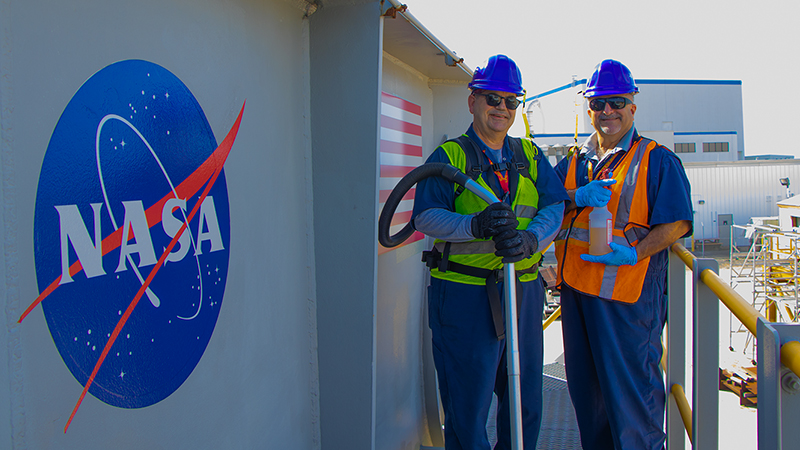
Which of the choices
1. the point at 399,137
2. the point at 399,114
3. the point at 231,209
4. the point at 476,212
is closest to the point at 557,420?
the point at 476,212

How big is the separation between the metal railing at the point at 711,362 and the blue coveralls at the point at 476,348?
0.64m

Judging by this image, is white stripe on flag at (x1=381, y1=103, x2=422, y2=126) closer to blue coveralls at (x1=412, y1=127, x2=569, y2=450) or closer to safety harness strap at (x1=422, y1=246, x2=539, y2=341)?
blue coveralls at (x1=412, y1=127, x2=569, y2=450)

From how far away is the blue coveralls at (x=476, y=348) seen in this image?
2289mm

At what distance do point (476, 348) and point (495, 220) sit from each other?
62 centimetres

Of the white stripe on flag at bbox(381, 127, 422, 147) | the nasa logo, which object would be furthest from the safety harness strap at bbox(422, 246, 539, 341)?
the nasa logo

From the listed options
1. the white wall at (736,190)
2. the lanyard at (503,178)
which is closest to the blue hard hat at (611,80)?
the lanyard at (503,178)

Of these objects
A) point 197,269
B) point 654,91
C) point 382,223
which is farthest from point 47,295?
point 654,91

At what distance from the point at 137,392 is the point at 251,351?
1.86ft

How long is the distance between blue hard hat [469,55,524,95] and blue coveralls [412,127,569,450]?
25 centimetres

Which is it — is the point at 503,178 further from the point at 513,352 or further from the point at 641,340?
the point at 641,340

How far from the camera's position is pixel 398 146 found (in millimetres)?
3053

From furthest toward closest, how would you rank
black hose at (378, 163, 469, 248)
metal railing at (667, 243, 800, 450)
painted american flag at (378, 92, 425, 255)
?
painted american flag at (378, 92, 425, 255)
black hose at (378, 163, 469, 248)
metal railing at (667, 243, 800, 450)

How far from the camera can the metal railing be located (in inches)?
37.2

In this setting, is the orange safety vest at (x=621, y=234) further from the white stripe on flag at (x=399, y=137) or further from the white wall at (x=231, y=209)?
the white wall at (x=231, y=209)
